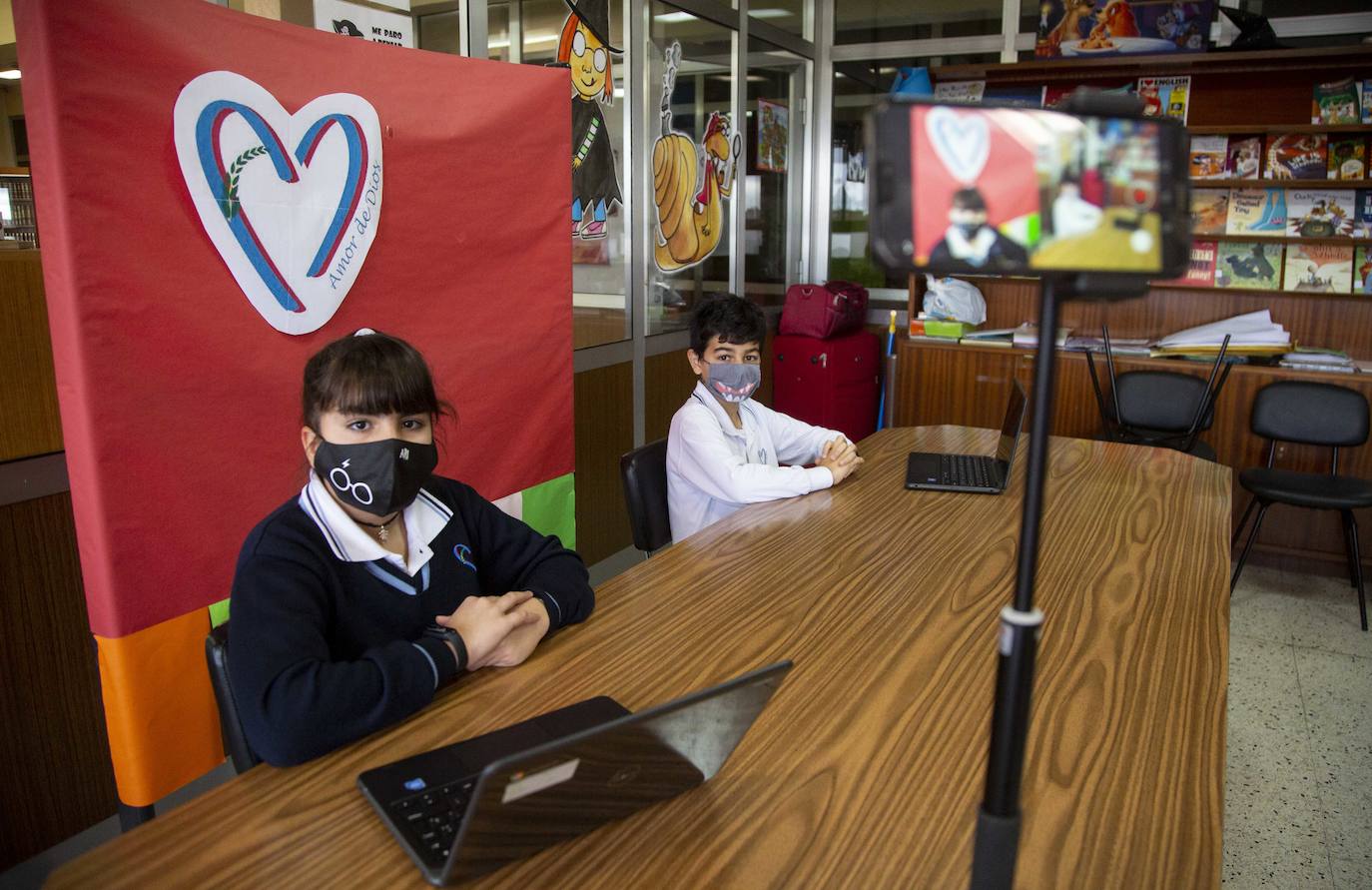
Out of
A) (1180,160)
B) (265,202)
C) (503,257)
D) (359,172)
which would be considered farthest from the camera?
(503,257)

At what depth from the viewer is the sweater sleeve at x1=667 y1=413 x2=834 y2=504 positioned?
2262 mm

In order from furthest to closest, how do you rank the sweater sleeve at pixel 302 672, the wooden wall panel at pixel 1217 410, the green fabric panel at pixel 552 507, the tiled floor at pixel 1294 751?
the wooden wall panel at pixel 1217 410, the green fabric panel at pixel 552 507, the tiled floor at pixel 1294 751, the sweater sleeve at pixel 302 672

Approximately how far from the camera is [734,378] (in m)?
2.49

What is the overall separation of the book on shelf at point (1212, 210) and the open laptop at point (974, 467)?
8.32 ft

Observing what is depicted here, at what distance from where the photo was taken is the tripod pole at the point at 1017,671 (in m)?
0.63

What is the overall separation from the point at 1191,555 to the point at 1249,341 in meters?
2.85

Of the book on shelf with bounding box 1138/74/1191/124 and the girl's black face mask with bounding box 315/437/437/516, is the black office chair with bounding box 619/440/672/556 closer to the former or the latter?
the girl's black face mask with bounding box 315/437/437/516

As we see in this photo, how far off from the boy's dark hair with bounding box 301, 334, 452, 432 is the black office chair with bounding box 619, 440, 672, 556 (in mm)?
781

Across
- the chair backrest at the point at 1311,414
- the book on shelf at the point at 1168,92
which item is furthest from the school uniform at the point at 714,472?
the book on shelf at the point at 1168,92

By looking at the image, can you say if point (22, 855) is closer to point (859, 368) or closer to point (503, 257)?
point (503, 257)

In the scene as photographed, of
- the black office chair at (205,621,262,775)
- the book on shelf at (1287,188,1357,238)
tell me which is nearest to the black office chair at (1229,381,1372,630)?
the book on shelf at (1287,188,1357,238)

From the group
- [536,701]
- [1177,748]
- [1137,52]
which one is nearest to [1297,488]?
[1137,52]

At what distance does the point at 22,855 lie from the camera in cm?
198

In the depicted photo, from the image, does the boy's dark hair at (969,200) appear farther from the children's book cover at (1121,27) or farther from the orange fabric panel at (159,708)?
the children's book cover at (1121,27)
